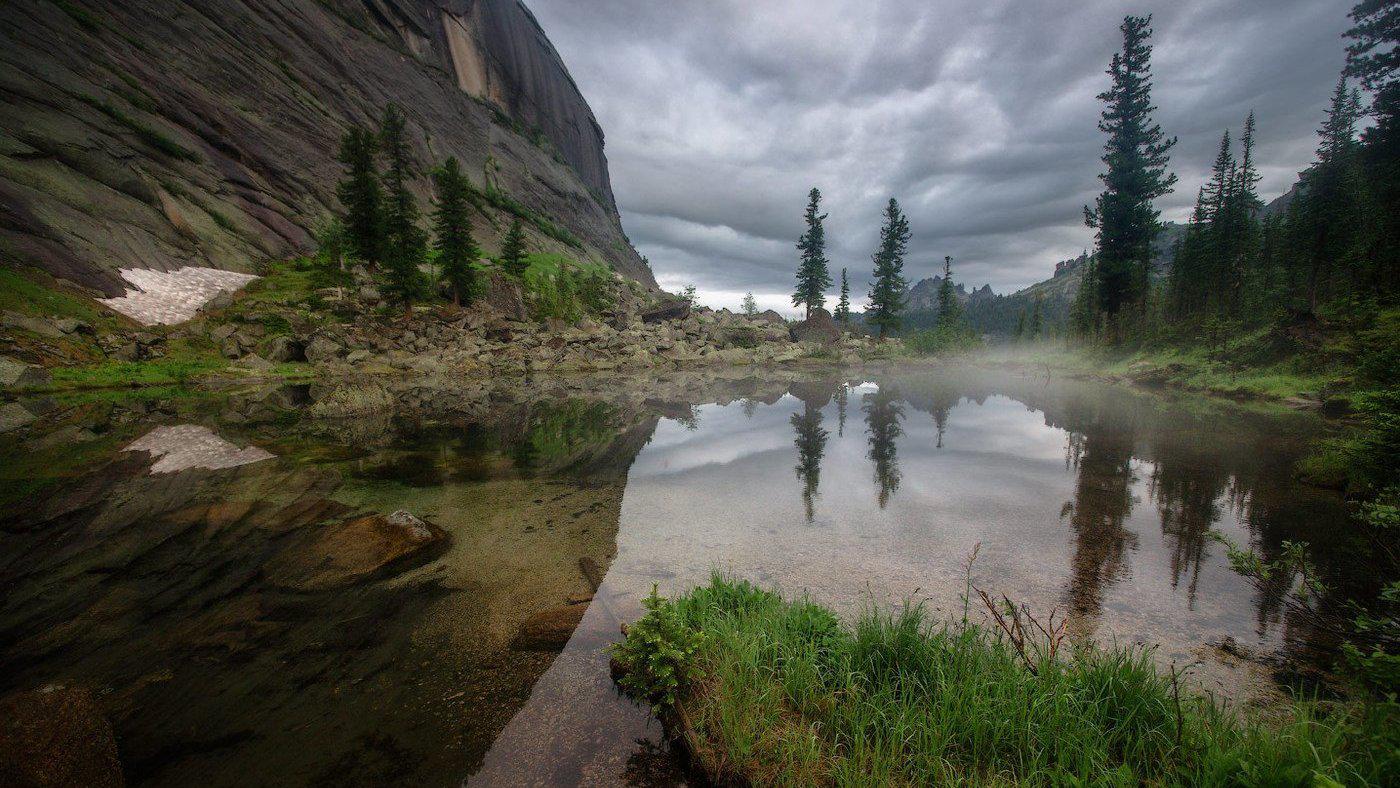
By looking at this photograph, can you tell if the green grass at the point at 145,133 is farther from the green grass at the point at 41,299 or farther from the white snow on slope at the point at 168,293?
the green grass at the point at 41,299

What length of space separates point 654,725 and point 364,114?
9235cm

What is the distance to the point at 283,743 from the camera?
3986 mm

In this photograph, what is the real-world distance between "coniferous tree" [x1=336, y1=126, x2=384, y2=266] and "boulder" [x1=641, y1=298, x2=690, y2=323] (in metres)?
31.0

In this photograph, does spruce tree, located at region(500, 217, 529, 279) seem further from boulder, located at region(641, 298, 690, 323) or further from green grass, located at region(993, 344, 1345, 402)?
green grass, located at region(993, 344, 1345, 402)

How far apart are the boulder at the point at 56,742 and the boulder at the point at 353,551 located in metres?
2.39

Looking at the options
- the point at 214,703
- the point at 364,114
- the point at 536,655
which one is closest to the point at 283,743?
the point at 214,703

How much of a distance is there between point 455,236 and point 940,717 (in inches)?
1962

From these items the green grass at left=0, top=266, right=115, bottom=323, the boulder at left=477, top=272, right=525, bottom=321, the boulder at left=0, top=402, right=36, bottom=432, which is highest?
the boulder at left=477, top=272, right=525, bottom=321

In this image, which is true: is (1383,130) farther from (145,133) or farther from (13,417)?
(145,133)

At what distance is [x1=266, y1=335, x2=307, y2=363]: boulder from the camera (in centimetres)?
3225

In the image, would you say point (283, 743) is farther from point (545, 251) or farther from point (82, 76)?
point (545, 251)

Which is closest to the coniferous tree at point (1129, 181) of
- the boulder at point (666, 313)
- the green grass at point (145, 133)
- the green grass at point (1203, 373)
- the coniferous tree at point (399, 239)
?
the green grass at point (1203, 373)

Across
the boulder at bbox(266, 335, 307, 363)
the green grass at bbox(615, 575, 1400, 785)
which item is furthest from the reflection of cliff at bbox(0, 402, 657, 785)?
the boulder at bbox(266, 335, 307, 363)

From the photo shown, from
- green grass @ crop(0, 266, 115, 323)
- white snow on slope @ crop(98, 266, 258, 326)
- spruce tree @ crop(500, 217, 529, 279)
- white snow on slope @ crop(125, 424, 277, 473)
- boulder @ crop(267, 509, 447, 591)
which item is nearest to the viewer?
boulder @ crop(267, 509, 447, 591)
